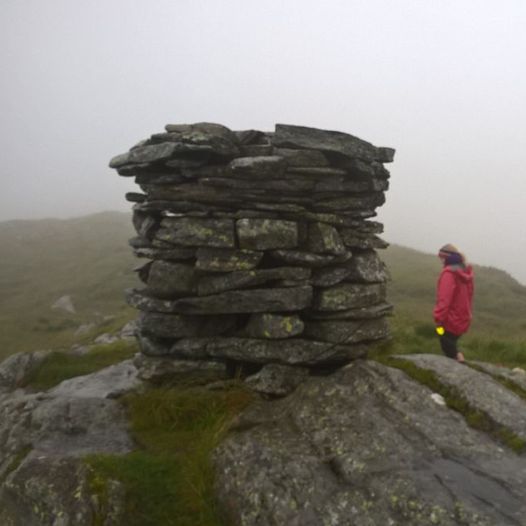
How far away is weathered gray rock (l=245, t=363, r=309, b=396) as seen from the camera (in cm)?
1207

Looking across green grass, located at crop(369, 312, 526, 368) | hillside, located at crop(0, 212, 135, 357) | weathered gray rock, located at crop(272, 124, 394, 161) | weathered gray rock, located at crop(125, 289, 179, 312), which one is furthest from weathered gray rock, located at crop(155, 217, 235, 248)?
hillside, located at crop(0, 212, 135, 357)

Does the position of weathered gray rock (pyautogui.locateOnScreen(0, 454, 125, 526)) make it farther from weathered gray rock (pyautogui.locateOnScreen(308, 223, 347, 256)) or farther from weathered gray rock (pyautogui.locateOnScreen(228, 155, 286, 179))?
weathered gray rock (pyautogui.locateOnScreen(228, 155, 286, 179))

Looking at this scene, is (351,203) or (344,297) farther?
(351,203)

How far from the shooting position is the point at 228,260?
40.0 ft

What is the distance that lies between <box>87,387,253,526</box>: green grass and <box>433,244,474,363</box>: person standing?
6.07 m

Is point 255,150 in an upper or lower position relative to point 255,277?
upper

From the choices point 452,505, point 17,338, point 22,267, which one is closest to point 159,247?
point 452,505

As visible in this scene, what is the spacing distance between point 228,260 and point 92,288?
5722 cm

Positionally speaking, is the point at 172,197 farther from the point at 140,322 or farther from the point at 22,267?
the point at 22,267

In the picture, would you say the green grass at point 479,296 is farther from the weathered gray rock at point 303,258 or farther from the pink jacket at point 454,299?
the weathered gray rock at point 303,258

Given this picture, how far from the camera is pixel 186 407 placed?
11.5 meters

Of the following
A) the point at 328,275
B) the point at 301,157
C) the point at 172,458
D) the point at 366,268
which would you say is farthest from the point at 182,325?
the point at 301,157

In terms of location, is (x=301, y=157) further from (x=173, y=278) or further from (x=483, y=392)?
(x=483, y=392)

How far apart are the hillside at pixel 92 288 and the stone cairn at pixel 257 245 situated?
1374 centimetres
